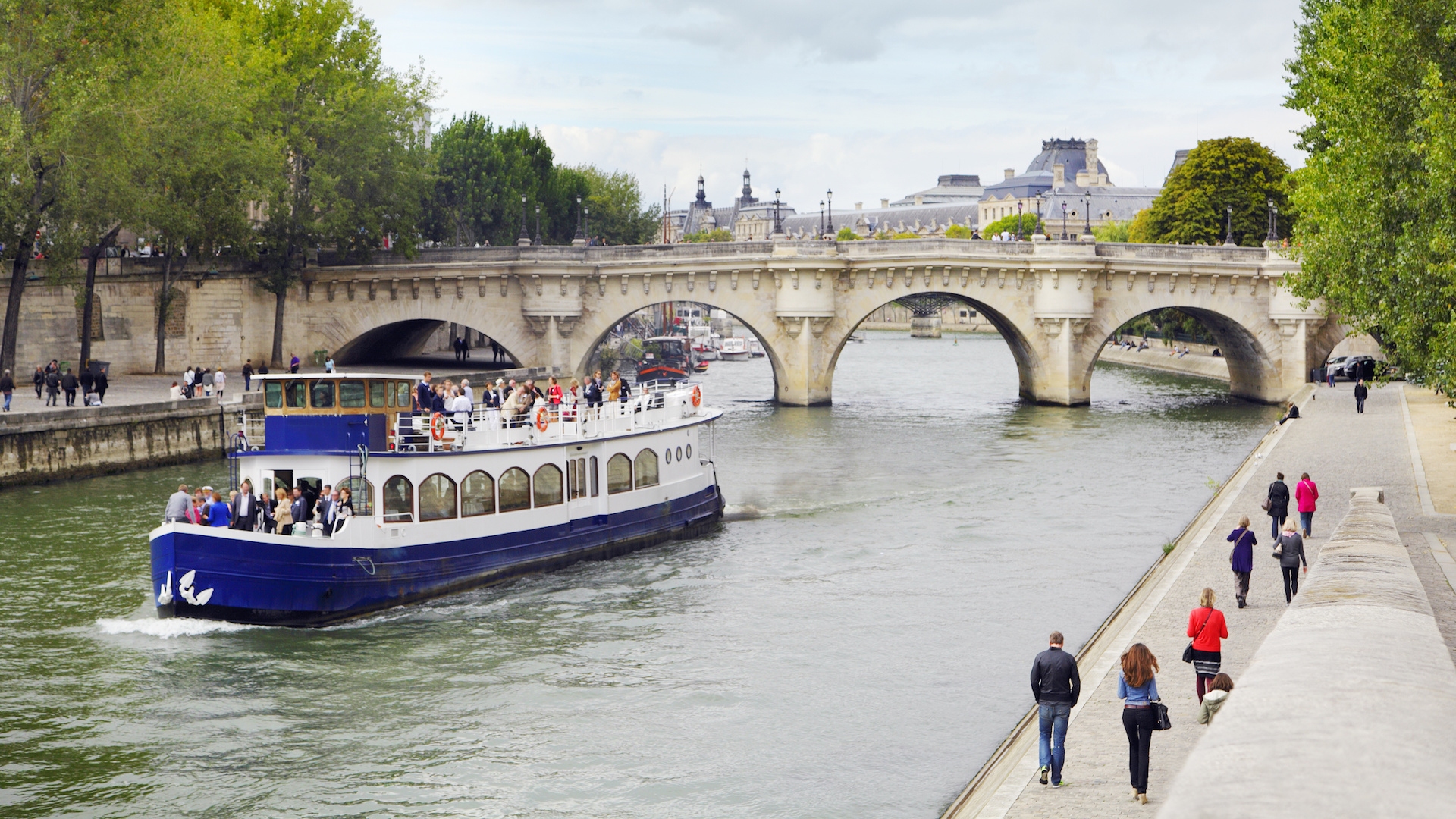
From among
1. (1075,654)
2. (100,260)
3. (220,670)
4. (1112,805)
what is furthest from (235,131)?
(1112,805)

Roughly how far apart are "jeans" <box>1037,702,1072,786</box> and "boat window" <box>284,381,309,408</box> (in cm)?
1864

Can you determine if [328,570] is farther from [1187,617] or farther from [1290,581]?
[1290,581]

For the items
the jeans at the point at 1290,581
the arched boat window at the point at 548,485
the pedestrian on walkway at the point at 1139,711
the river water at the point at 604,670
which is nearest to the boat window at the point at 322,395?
the river water at the point at 604,670

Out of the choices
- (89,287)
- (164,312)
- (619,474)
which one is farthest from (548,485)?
(164,312)

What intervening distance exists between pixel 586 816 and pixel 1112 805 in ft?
22.6

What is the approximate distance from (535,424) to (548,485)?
4.74 feet

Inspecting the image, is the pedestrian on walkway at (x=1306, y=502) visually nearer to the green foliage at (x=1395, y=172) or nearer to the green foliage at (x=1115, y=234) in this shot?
the green foliage at (x=1395, y=172)

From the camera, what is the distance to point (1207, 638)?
671 inches

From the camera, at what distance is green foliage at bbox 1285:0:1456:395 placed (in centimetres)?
2747

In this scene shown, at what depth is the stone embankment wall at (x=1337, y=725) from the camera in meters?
8.73

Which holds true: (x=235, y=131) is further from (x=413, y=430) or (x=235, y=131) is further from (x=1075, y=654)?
(x=1075, y=654)

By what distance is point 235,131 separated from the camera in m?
55.8

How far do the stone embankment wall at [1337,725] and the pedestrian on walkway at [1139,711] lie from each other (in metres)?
1.48

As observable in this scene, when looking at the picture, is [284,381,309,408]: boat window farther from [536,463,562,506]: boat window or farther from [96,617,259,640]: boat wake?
[536,463,562,506]: boat window
